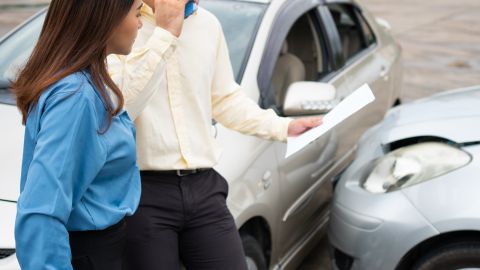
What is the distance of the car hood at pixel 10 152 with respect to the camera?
7.16 feet

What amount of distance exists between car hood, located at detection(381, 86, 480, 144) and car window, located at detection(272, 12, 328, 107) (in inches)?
21.4

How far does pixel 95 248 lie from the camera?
5.27 ft

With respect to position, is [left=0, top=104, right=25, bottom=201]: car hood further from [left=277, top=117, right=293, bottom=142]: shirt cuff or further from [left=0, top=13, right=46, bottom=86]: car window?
[left=277, top=117, right=293, bottom=142]: shirt cuff

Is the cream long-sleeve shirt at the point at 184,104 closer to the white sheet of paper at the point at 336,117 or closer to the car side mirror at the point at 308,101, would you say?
the white sheet of paper at the point at 336,117

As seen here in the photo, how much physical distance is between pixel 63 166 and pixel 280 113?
188cm

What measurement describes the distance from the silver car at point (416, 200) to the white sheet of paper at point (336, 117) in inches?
26.2

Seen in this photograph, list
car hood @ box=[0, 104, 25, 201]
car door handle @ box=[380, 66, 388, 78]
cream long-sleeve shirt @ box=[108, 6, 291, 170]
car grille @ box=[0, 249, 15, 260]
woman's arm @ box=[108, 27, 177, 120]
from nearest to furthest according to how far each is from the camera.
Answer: woman's arm @ box=[108, 27, 177, 120]
car grille @ box=[0, 249, 15, 260]
cream long-sleeve shirt @ box=[108, 6, 291, 170]
car hood @ box=[0, 104, 25, 201]
car door handle @ box=[380, 66, 388, 78]

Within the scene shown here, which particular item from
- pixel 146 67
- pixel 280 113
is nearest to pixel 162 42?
pixel 146 67

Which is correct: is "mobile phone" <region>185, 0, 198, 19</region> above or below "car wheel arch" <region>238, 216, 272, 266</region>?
above

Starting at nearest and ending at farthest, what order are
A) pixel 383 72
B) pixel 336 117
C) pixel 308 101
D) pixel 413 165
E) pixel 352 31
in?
pixel 336 117 → pixel 413 165 → pixel 308 101 → pixel 383 72 → pixel 352 31

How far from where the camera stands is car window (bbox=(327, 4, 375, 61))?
4.68 metres

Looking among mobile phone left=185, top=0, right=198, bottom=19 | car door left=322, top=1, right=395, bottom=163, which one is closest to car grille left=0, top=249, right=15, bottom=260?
mobile phone left=185, top=0, right=198, bottom=19

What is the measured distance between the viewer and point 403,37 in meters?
10.7

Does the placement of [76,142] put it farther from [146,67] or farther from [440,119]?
[440,119]
